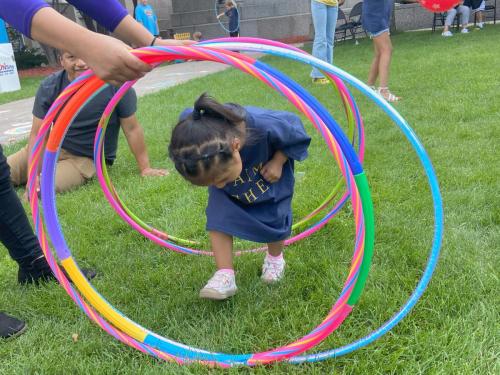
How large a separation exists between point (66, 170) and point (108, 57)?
2.67 m

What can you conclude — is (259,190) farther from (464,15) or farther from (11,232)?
(464,15)

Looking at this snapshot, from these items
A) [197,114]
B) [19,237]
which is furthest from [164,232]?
[197,114]

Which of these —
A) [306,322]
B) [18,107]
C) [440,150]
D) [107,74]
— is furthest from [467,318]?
[18,107]

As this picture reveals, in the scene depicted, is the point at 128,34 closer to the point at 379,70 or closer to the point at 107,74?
the point at 107,74

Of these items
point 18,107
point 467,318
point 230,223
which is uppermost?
point 230,223

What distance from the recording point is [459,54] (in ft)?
27.6

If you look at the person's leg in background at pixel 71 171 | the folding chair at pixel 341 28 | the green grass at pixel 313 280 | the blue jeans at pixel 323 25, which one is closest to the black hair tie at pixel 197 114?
the green grass at pixel 313 280

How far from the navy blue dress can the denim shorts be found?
3.96 metres

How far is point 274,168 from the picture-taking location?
215 cm

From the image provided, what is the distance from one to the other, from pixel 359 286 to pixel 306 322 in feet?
1.49

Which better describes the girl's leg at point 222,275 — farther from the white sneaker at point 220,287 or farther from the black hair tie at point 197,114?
the black hair tie at point 197,114

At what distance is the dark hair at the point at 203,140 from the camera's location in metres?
1.78

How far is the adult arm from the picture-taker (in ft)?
13.2

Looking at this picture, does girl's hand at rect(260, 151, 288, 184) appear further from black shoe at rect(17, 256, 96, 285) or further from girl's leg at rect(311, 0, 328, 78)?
girl's leg at rect(311, 0, 328, 78)
